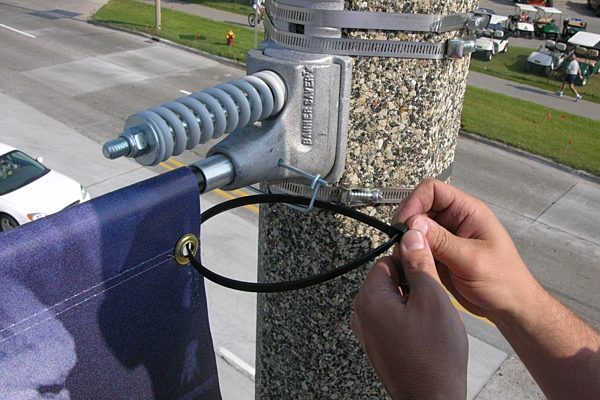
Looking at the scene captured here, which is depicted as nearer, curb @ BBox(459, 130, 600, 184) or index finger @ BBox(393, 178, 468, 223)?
index finger @ BBox(393, 178, 468, 223)

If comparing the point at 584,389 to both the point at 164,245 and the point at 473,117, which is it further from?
the point at 473,117

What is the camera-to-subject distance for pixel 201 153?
454 inches

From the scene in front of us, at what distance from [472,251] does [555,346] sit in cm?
40

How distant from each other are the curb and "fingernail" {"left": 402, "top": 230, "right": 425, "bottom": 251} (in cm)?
1188

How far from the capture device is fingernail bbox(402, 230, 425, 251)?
1621 millimetres

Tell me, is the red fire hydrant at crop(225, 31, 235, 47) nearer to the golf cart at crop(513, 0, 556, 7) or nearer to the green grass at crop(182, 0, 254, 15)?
the green grass at crop(182, 0, 254, 15)

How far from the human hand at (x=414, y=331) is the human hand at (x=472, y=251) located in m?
0.19

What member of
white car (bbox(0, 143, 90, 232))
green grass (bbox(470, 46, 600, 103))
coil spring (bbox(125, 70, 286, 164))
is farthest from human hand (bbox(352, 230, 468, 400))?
green grass (bbox(470, 46, 600, 103))

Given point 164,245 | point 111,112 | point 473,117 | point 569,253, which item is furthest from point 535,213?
point 164,245

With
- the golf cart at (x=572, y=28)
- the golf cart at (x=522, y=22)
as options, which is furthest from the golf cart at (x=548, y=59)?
the golf cart at (x=522, y=22)

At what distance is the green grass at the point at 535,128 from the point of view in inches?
514

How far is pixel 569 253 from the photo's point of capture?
9336 mm

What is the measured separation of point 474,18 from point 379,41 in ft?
1.29

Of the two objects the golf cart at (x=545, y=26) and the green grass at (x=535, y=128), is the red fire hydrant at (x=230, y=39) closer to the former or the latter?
the green grass at (x=535, y=128)
